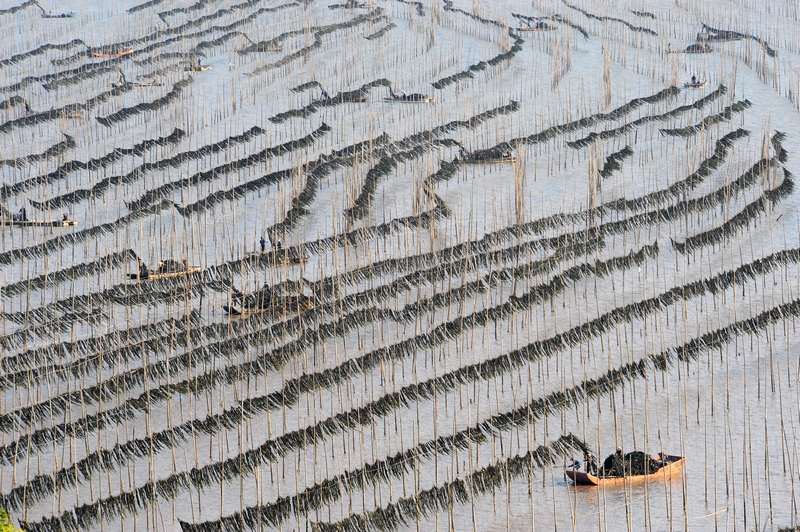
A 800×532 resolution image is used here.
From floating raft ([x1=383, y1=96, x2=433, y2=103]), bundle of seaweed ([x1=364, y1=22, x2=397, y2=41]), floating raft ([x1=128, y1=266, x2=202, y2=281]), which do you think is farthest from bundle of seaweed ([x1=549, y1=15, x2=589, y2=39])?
floating raft ([x1=128, y1=266, x2=202, y2=281])

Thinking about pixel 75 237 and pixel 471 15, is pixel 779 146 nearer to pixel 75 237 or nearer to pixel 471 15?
pixel 75 237

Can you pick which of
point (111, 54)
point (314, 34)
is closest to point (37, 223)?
point (111, 54)

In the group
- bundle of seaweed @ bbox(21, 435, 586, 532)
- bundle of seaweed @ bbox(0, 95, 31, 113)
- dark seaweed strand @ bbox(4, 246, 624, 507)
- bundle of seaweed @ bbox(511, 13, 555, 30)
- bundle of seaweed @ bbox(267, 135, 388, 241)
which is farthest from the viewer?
bundle of seaweed @ bbox(511, 13, 555, 30)

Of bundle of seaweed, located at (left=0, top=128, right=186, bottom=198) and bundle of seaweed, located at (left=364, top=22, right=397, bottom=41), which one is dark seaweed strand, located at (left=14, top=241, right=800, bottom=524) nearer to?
bundle of seaweed, located at (left=0, top=128, right=186, bottom=198)

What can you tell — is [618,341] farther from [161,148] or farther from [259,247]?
[161,148]

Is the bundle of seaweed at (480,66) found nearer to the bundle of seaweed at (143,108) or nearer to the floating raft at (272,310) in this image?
the bundle of seaweed at (143,108)

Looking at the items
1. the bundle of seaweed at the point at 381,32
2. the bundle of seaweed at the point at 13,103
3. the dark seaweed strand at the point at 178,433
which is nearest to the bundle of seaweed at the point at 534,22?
the bundle of seaweed at the point at 381,32

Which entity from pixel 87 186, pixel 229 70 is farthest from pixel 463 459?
pixel 229 70
